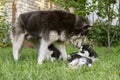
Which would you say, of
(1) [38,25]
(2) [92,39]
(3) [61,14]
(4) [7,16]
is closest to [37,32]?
(1) [38,25]

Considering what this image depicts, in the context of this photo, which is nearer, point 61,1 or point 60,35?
point 60,35

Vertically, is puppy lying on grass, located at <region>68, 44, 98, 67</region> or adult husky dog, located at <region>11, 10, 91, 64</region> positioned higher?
adult husky dog, located at <region>11, 10, 91, 64</region>

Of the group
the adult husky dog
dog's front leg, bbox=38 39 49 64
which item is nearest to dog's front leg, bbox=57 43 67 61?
the adult husky dog

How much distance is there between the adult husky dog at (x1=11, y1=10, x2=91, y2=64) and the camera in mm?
6895

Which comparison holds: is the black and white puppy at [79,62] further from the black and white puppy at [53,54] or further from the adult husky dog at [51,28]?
the black and white puppy at [53,54]

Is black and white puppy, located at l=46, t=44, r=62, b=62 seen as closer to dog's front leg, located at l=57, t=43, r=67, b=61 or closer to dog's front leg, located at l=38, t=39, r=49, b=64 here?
dog's front leg, located at l=57, t=43, r=67, b=61

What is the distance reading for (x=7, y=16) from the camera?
44.2 ft

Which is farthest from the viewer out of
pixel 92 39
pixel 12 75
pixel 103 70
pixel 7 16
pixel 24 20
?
pixel 92 39

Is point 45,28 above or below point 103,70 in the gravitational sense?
above

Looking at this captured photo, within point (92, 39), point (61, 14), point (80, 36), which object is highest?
point (61, 14)

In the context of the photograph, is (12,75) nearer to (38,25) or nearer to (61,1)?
(38,25)

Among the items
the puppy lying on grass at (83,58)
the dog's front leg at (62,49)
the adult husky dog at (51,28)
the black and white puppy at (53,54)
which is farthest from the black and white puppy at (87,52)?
the black and white puppy at (53,54)

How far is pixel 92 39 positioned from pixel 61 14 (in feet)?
24.4

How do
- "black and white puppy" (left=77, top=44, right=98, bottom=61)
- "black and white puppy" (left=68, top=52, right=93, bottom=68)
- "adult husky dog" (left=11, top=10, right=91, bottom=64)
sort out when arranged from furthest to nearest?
1. "black and white puppy" (left=77, top=44, right=98, bottom=61)
2. "adult husky dog" (left=11, top=10, right=91, bottom=64)
3. "black and white puppy" (left=68, top=52, right=93, bottom=68)
